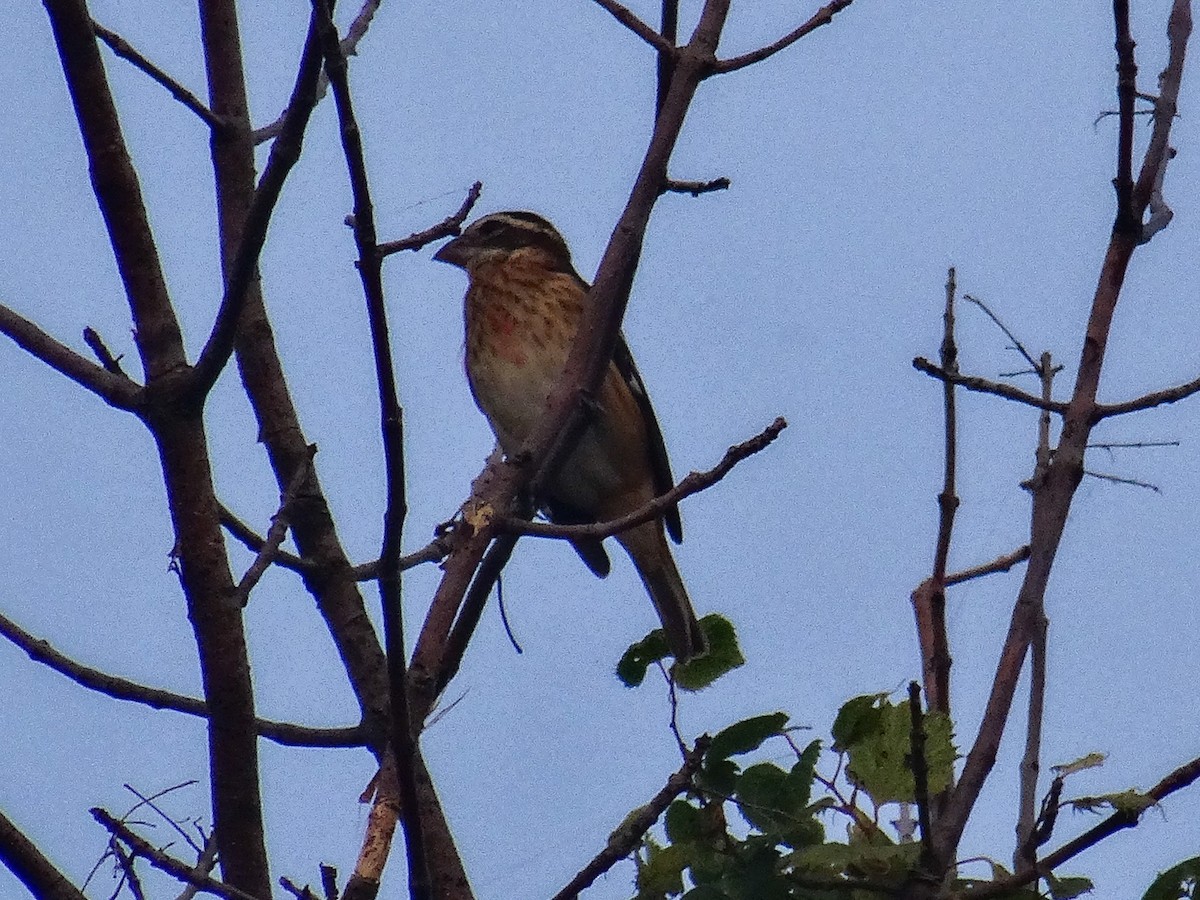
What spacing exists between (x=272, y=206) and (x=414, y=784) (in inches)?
36.9

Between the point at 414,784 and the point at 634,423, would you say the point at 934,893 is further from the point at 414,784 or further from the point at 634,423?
the point at 634,423

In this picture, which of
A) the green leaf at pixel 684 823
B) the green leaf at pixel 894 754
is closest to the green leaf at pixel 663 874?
the green leaf at pixel 684 823

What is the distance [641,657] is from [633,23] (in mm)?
1318

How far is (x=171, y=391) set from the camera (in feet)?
10.3

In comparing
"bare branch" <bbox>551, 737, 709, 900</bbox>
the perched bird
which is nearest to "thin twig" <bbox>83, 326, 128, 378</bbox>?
"bare branch" <bbox>551, 737, 709, 900</bbox>

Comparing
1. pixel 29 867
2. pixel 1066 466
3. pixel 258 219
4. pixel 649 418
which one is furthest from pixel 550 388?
pixel 29 867

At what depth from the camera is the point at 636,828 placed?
296cm

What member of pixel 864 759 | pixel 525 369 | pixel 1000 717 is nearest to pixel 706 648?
pixel 864 759

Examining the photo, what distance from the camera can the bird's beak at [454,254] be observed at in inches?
293

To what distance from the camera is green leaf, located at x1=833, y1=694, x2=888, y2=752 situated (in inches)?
125

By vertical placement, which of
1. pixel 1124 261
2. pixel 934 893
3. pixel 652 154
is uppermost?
pixel 652 154

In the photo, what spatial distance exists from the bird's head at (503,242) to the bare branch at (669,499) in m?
3.99

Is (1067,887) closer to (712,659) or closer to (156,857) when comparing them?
(712,659)

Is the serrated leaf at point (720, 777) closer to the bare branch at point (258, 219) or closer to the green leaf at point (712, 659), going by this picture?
the green leaf at point (712, 659)
